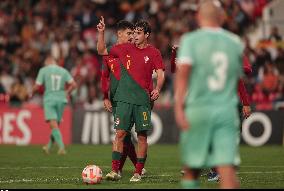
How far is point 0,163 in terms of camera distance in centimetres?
1883

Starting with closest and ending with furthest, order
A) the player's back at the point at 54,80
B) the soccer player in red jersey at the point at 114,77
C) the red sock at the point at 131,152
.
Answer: the soccer player in red jersey at the point at 114,77 → the red sock at the point at 131,152 → the player's back at the point at 54,80

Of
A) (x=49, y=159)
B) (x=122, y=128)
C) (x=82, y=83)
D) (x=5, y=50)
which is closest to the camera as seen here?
(x=122, y=128)

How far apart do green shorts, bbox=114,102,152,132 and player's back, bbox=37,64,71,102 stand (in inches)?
320

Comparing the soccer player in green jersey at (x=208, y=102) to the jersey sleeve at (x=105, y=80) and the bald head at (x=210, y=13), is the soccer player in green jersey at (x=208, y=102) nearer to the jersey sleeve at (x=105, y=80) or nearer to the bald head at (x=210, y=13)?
the bald head at (x=210, y=13)

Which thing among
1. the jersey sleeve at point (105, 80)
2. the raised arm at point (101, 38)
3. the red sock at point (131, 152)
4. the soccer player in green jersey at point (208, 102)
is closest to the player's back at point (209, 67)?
the soccer player in green jersey at point (208, 102)

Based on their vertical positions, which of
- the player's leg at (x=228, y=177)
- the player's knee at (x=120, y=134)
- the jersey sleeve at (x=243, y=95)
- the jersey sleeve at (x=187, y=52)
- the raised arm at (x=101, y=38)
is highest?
the raised arm at (x=101, y=38)

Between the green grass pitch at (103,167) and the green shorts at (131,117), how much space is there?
0.87 m

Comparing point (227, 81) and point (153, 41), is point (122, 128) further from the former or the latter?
point (153, 41)

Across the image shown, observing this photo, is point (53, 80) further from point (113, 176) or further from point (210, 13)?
point (210, 13)

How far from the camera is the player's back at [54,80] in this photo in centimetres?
2250

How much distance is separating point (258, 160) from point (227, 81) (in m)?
10.8

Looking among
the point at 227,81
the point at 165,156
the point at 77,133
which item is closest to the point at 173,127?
the point at 77,133

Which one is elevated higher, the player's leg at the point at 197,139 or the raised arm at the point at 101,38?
the raised arm at the point at 101,38

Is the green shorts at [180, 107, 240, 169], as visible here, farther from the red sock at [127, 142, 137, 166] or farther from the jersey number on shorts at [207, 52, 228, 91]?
the red sock at [127, 142, 137, 166]
